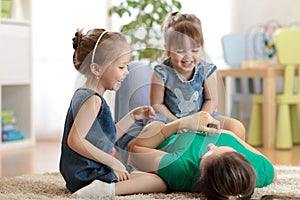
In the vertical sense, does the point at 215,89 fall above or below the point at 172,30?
below

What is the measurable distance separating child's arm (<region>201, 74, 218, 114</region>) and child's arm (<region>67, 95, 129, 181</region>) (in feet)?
1.09

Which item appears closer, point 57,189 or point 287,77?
point 57,189

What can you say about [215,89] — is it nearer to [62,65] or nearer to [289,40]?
[289,40]

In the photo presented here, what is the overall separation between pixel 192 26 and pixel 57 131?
2279 mm

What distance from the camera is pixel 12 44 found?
3721mm

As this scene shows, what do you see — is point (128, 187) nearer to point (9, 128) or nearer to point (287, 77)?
point (287, 77)

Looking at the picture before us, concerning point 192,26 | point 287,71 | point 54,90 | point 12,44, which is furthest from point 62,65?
point 192,26

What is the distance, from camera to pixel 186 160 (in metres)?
1.99

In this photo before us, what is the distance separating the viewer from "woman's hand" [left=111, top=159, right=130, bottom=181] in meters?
1.94

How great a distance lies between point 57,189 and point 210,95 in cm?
56

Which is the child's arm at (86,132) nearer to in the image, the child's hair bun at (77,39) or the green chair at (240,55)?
the child's hair bun at (77,39)

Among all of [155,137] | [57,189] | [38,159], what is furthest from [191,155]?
[38,159]

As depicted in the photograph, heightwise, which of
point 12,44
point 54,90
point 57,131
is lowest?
point 57,131

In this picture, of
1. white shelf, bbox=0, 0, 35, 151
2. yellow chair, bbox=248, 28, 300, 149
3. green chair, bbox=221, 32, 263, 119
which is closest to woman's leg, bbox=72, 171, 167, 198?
yellow chair, bbox=248, 28, 300, 149
